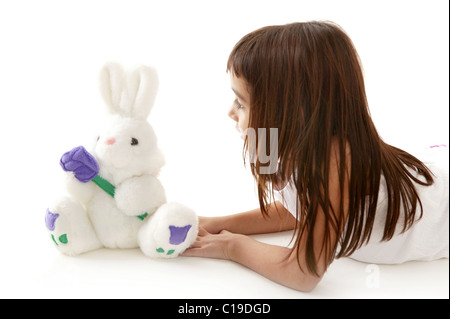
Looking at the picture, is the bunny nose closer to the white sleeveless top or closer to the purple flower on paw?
the purple flower on paw

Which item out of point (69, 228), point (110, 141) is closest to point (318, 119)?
point (110, 141)

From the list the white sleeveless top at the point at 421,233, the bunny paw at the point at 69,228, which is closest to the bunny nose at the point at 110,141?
the bunny paw at the point at 69,228

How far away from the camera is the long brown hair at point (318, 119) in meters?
Answer: 0.94

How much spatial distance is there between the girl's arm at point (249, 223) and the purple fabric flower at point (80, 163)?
0.30m

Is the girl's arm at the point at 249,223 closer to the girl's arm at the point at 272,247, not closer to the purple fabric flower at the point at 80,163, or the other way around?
the girl's arm at the point at 272,247

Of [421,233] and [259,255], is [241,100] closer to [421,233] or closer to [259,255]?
[259,255]

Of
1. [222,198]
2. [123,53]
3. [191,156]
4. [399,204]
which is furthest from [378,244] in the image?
[123,53]

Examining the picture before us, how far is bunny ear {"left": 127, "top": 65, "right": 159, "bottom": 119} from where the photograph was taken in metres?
1.04

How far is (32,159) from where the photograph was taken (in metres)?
1.64

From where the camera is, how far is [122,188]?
104 centimetres

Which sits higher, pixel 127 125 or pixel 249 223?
pixel 127 125

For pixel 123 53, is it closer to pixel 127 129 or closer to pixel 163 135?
pixel 163 135

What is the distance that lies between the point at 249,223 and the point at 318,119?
0.37 meters
